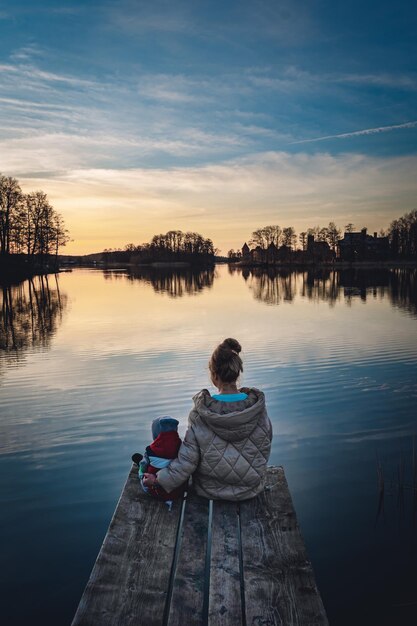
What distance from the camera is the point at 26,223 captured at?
2726 inches

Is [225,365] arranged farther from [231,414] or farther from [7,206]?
[7,206]

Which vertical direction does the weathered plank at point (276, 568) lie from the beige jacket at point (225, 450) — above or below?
below

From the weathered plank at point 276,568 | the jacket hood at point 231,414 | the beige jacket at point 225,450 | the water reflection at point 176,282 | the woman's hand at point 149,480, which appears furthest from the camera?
the water reflection at point 176,282

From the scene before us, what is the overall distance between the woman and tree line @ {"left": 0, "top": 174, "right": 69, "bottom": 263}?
2471 inches

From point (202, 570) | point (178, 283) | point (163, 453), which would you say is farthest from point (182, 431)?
point (178, 283)

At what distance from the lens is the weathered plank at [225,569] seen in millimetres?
3510

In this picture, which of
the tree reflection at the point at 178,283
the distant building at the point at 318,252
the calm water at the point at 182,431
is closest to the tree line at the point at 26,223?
the tree reflection at the point at 178,283

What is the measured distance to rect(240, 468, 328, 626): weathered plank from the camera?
3479 millimetres

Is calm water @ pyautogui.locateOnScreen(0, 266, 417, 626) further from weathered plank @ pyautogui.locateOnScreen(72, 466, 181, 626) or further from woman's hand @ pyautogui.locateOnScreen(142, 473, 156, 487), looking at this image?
woman's hand @ pyautogui.locateOnScreen(142, 473, 156, 487)

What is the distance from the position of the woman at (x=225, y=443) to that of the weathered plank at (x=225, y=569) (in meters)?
0.24

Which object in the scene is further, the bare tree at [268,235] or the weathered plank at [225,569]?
the bare tree at [268,235]

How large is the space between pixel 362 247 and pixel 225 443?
6014 inches

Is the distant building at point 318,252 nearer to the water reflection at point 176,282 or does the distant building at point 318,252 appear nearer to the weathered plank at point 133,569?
the water reflection at point 176,282

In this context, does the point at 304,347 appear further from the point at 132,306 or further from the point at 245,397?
the point at 132,306
